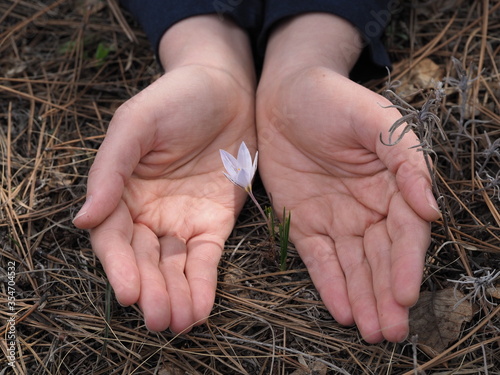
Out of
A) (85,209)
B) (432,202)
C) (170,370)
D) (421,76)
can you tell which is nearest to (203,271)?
(170,370)

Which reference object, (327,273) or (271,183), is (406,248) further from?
(271,183)

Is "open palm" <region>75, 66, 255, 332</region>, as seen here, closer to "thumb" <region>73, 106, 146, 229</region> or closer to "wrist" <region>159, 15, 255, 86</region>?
"thumb" <region>73, 106, 146, 229</region>

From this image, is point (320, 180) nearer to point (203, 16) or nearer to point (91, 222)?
point (91, 222)

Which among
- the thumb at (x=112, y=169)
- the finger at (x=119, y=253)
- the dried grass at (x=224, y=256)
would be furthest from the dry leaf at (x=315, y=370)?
the thumb at (x=112, y=169)

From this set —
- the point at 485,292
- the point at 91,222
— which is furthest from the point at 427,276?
the point at 91,222

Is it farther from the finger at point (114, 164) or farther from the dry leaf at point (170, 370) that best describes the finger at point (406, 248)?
the finger at point (114, 164)

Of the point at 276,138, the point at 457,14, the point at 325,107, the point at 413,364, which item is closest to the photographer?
the point at 413,364

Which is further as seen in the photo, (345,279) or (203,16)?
(203,16)
